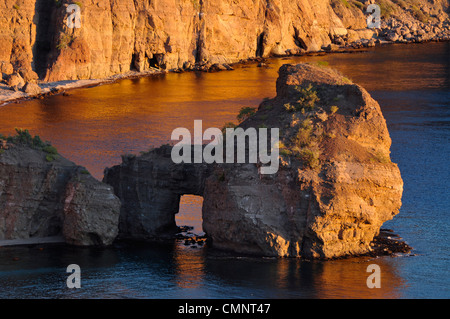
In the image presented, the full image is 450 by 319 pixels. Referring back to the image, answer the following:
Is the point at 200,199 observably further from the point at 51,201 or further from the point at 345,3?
the point at 345,3

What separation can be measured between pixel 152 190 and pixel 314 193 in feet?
31.7

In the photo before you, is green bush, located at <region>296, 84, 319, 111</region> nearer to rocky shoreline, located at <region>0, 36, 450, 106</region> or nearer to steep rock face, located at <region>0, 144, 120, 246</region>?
steep rock face, located at <region>0, 144, 120, 246</region>

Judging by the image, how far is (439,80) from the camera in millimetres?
106812

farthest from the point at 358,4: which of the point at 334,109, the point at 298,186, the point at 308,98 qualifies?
the point at 298,186

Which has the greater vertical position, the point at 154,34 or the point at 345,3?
the point at 345,3

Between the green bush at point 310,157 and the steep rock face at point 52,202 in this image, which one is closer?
the green bush at point 310,157

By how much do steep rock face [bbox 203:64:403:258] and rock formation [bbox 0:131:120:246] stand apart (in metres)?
5.50

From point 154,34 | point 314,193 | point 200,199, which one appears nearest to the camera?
point 314,193

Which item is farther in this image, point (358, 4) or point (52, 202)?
point (358, 4)

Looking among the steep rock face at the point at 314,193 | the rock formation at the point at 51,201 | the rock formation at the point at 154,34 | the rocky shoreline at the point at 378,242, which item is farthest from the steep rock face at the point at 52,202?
the rock formation at the point at 154,34

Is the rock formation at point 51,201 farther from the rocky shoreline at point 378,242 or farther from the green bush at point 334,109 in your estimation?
the green bush at point 334,109

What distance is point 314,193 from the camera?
35.2 m

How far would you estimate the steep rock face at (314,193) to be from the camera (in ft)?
117

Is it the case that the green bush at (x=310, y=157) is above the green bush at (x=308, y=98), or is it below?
below
